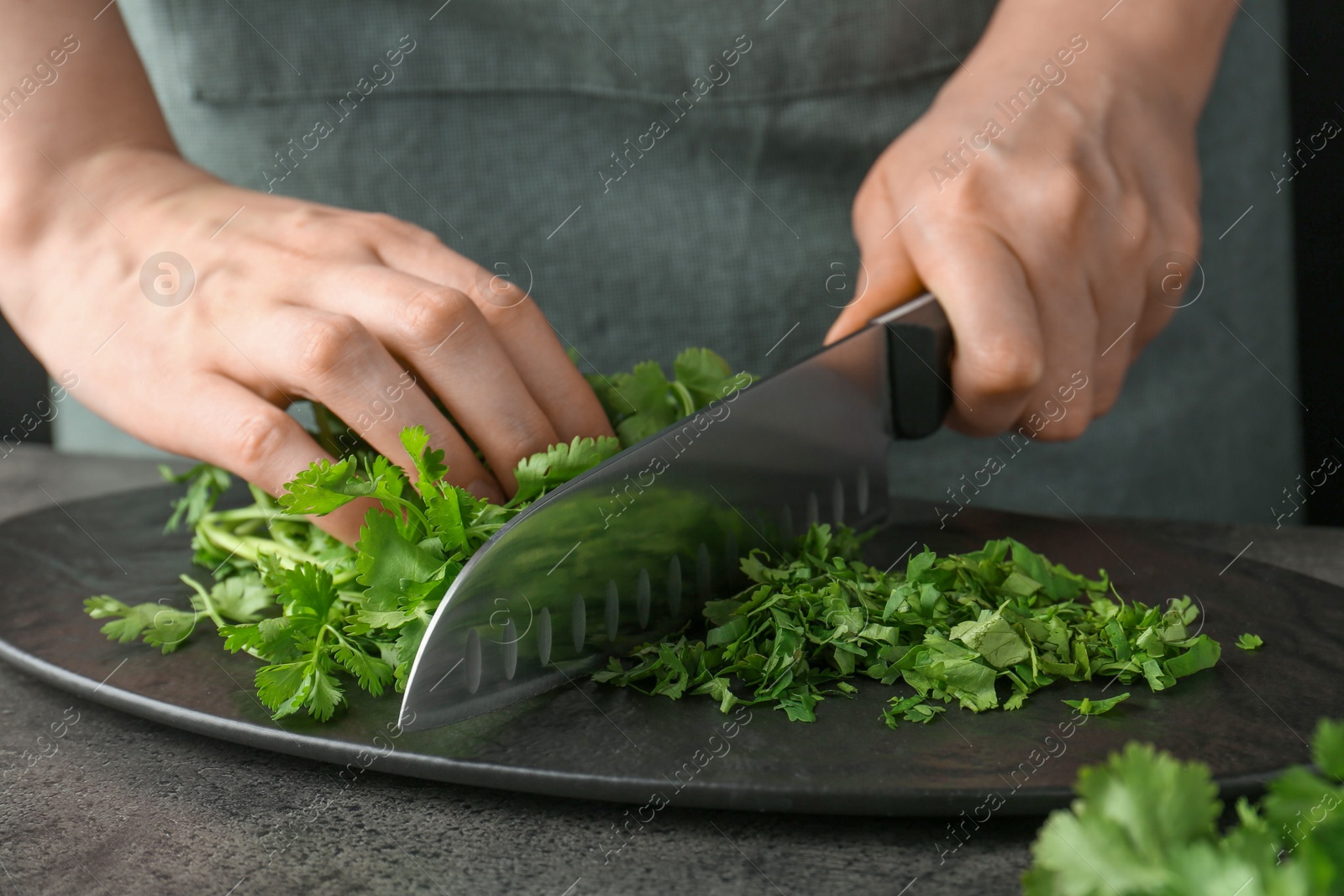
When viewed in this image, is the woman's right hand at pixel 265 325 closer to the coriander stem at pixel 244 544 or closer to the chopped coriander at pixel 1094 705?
the coriander stem at pixel 244 544

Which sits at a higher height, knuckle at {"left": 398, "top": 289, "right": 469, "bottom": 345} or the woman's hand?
knuckle at {"left": 398, "top": 289, "right": 469, "bottom": 345}

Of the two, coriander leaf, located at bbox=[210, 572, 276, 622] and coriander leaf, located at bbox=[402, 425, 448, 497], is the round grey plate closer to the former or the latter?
coriander leaf, located at bbox=[210, 572, 276, 622]

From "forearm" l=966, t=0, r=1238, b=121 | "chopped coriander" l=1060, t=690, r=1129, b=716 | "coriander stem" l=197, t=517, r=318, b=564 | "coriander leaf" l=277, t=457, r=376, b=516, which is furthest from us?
"forearm" l=966, t=0, r=1238, b=121

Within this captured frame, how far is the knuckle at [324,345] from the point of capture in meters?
1.13

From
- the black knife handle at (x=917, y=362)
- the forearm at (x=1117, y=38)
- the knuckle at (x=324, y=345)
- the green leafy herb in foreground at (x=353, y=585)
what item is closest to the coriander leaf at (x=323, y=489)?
the green leafy herb in foreground at (x=353, y=585)

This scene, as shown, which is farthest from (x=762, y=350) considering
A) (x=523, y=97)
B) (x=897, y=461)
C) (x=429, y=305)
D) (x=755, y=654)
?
(x=755, y=654)

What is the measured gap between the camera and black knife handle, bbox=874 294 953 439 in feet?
4.42

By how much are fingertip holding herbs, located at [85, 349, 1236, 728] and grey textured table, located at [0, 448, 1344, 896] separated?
10cm

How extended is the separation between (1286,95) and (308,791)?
220 centimetres

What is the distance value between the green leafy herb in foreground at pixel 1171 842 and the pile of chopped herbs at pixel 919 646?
31cm

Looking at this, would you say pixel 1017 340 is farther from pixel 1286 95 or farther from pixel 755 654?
pixel 1286 95

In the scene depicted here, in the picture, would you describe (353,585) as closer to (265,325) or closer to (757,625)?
(265,325)

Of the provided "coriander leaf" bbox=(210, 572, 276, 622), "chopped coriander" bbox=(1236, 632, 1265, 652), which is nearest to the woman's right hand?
"coriander leaf" bbox=(210, 572, 276, 622)

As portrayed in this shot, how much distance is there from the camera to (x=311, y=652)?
989 mm
